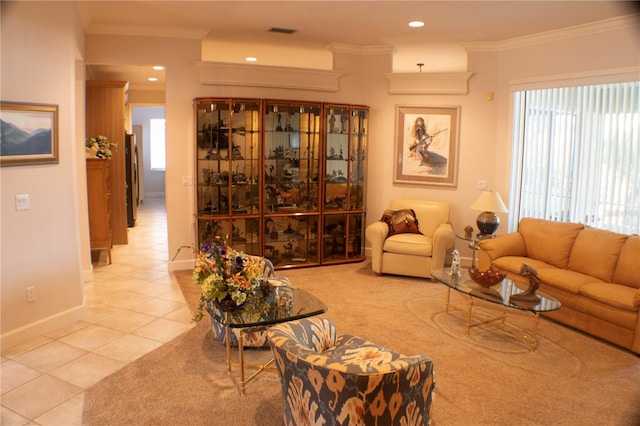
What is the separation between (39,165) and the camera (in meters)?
3.89

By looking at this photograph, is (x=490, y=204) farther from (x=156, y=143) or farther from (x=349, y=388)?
(x=156, y=143)

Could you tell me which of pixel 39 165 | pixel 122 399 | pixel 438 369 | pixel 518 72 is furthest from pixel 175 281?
pixel 518 72

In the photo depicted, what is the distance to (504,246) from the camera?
531 centimetres

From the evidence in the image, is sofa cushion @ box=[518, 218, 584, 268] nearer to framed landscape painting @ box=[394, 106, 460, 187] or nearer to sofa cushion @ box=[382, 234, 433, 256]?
sofa cushion @ box=[382, 234, 433, 256]

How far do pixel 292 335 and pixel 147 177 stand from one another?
12.1 meters

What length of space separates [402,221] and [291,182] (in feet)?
4.95

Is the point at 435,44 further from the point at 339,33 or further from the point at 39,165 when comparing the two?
the point at 39,165

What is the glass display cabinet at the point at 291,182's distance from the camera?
6242 mm

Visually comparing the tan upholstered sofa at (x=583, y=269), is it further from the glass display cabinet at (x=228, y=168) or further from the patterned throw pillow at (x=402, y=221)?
the glass display cabinet at (x=228, y=168)

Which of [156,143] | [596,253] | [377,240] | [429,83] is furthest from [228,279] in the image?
[156,143]

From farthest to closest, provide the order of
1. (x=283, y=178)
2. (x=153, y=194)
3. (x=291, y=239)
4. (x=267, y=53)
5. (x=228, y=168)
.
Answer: (x=153, y=194) < (x=267, y=53) < (x=291, y=239) < (x=283, y=178) < (x=228, y=168)

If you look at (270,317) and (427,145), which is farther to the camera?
(427,145)

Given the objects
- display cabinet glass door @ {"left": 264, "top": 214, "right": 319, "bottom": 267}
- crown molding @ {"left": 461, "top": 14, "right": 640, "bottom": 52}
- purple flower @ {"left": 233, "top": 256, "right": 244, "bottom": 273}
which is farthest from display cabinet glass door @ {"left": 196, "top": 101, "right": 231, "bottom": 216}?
crown molding @ {"left": 461, "top": 14, "right": 640, "bottom": 52}

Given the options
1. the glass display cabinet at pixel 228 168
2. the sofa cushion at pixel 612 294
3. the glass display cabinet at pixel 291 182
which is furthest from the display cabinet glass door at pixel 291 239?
the sofa cushion at pixel 612 294
